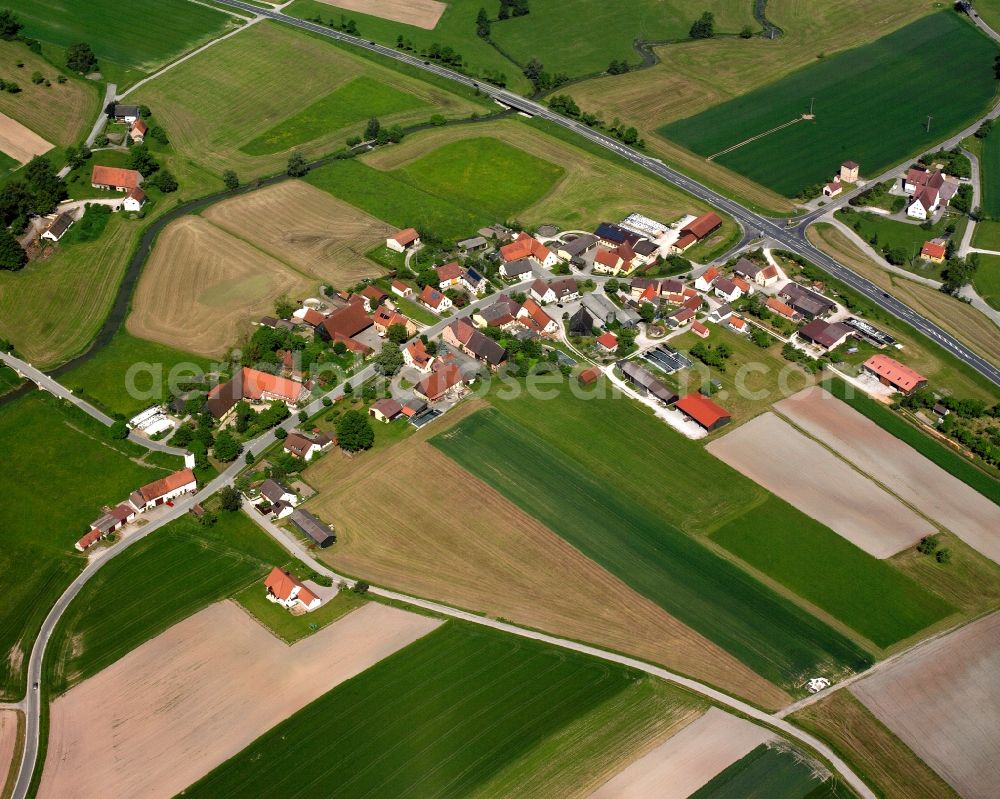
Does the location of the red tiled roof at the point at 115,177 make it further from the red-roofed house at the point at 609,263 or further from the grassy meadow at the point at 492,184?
the red-roofed house at the point at 609,263

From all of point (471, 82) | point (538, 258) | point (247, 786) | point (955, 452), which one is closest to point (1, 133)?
point (471, 82)

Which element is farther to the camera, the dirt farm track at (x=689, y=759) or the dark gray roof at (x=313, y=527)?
the dark gray roof at (x=313, y=527)

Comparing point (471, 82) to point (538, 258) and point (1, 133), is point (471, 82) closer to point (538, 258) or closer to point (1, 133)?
point (538, 258)

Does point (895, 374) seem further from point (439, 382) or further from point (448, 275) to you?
point (448, 275)

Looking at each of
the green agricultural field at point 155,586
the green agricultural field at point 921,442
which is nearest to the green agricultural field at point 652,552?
the green agricultural field at point 921,442

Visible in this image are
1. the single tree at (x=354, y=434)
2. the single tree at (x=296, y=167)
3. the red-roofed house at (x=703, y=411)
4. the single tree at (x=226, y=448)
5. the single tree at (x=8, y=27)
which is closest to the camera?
the single tree at (x=226, y=448)

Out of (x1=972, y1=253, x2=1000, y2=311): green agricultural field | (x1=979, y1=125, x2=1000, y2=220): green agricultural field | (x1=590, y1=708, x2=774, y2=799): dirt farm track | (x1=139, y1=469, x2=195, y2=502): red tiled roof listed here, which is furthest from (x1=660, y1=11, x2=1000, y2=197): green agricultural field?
(x1=139, y1=469, x2=195, y2=502): red tiled roof

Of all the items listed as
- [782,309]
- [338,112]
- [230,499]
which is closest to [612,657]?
[230,499]
